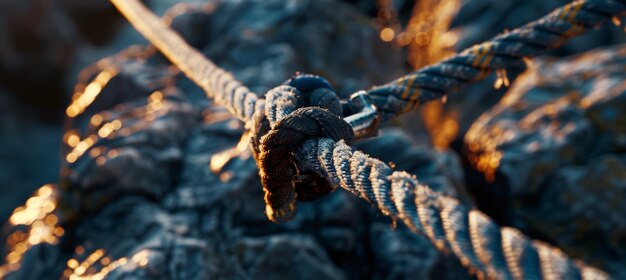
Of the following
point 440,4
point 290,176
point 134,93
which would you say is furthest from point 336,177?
point 440,4

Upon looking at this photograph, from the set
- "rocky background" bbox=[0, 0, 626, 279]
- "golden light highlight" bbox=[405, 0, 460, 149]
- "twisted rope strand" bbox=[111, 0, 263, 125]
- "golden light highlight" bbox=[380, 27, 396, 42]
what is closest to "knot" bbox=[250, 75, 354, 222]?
"twisted rope strand" bbox=[111, 0, 263, 125]

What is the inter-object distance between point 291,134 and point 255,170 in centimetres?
116

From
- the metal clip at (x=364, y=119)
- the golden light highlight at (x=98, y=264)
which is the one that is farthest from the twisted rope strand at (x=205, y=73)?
the golden light highlight at (x=98, y=264)

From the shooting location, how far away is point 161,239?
2332 mm

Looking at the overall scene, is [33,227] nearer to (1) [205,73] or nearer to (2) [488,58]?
(1) [205,73]

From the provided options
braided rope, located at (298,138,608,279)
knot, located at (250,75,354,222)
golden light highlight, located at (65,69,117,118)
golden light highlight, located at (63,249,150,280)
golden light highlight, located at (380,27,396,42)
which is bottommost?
braided rope, located at (298,138,608,279)

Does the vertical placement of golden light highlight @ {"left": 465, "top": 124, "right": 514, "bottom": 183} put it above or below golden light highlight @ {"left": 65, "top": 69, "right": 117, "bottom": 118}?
below

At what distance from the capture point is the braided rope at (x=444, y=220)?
3.43ft

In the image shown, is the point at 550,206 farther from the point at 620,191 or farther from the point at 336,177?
the point at 336,177

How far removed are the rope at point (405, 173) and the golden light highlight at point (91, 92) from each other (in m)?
1.33

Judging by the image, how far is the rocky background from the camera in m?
2.40

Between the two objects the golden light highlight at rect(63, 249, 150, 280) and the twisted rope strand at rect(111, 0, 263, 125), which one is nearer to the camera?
the twisted rope strand at rect(111, 0, 263, 125)

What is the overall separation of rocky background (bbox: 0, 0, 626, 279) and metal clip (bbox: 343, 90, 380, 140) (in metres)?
0.80

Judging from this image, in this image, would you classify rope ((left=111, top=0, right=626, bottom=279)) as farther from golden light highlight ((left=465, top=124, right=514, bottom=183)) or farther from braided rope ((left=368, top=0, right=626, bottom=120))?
golden light highlight ((left=465, top=124, right=514, bottom=183))
